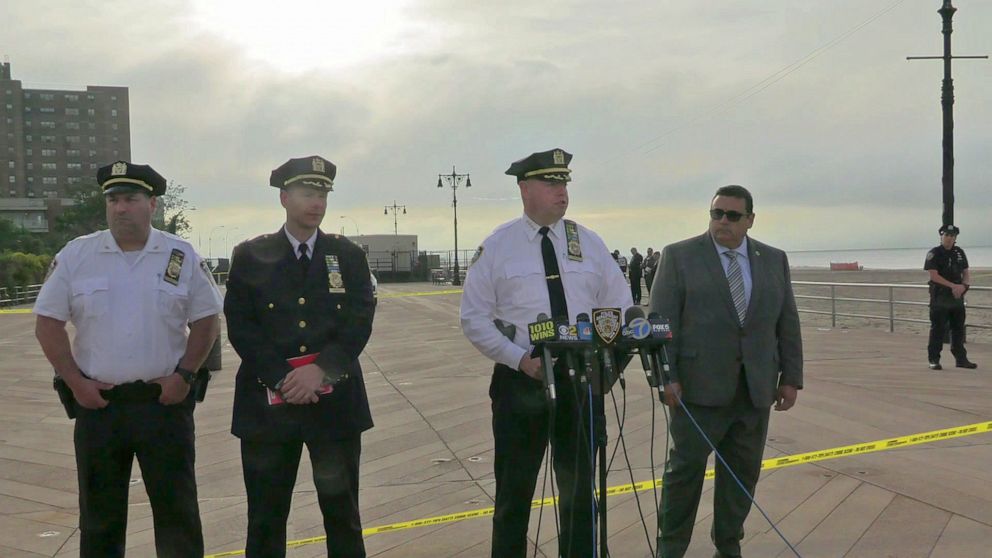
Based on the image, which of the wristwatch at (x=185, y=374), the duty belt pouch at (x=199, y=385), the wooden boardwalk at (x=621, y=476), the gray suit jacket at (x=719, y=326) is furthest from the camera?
the wooden boardwalk at (x=621, y=476)

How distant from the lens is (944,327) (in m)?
11.2

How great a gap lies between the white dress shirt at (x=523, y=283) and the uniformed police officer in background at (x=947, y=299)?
28.3 ft

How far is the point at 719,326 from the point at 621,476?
7.15 feet

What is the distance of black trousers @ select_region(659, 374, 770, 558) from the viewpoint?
4168 mm

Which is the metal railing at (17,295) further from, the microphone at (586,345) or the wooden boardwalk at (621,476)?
the microphone at (586,345)

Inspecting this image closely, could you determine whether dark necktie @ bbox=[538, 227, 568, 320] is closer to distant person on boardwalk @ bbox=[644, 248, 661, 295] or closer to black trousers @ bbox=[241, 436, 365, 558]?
black trousers @ bbox=[241, 436, 365, 558]

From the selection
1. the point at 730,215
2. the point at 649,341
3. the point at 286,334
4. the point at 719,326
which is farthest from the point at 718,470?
the point at 286,334

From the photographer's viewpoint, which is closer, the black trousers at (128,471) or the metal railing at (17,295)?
the black trousers at (128,471)

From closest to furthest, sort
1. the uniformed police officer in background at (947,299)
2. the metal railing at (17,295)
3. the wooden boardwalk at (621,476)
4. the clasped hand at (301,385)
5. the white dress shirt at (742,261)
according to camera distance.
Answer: the clasped hand at (301,385) < the white dress shirt at (742,261) < the wooden boardwalk at (621,476) < the uniformed police officer in background at (947,299) < the metal railing at (17,295)

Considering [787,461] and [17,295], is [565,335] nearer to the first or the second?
[787,461]

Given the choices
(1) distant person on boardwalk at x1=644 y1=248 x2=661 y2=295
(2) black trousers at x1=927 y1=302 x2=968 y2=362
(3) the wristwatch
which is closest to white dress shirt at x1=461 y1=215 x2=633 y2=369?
(3) the wristwatch

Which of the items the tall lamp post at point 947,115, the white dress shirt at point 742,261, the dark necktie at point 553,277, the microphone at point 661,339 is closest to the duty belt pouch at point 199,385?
the dark necktie at point 553,277

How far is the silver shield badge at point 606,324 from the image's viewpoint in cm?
320

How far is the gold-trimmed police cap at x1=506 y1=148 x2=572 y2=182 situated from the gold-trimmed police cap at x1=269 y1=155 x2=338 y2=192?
81 centimetres
